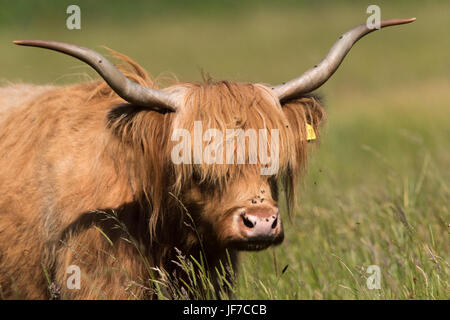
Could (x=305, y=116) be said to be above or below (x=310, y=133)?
above

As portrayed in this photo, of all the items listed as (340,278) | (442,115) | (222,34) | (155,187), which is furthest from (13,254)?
(222,34)

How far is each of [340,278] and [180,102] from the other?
1717 millimetres

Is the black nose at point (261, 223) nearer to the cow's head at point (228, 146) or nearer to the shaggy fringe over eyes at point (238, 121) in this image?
the cow's head at point (228, 146)

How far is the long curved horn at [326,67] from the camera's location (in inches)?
171

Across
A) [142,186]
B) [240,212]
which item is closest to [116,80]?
[142,186]

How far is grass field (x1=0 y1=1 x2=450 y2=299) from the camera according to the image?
470 cm

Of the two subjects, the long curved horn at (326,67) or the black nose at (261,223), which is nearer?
the black nose at (261,223)

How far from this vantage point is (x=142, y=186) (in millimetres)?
4227

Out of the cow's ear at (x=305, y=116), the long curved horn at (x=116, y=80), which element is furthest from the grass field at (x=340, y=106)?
the long curved horn at (x=116, y=80)

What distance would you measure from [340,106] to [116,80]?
1400 centimetres

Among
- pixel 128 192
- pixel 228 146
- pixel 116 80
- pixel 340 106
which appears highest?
pixel 340 106

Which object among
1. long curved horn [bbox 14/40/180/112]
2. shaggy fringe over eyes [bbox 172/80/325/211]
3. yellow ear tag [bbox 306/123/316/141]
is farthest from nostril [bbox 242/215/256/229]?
yellow ear tag [bbox 306/123/316/141]

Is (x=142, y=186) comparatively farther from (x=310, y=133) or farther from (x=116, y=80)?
(x=310, y=133)

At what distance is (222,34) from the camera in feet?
107
